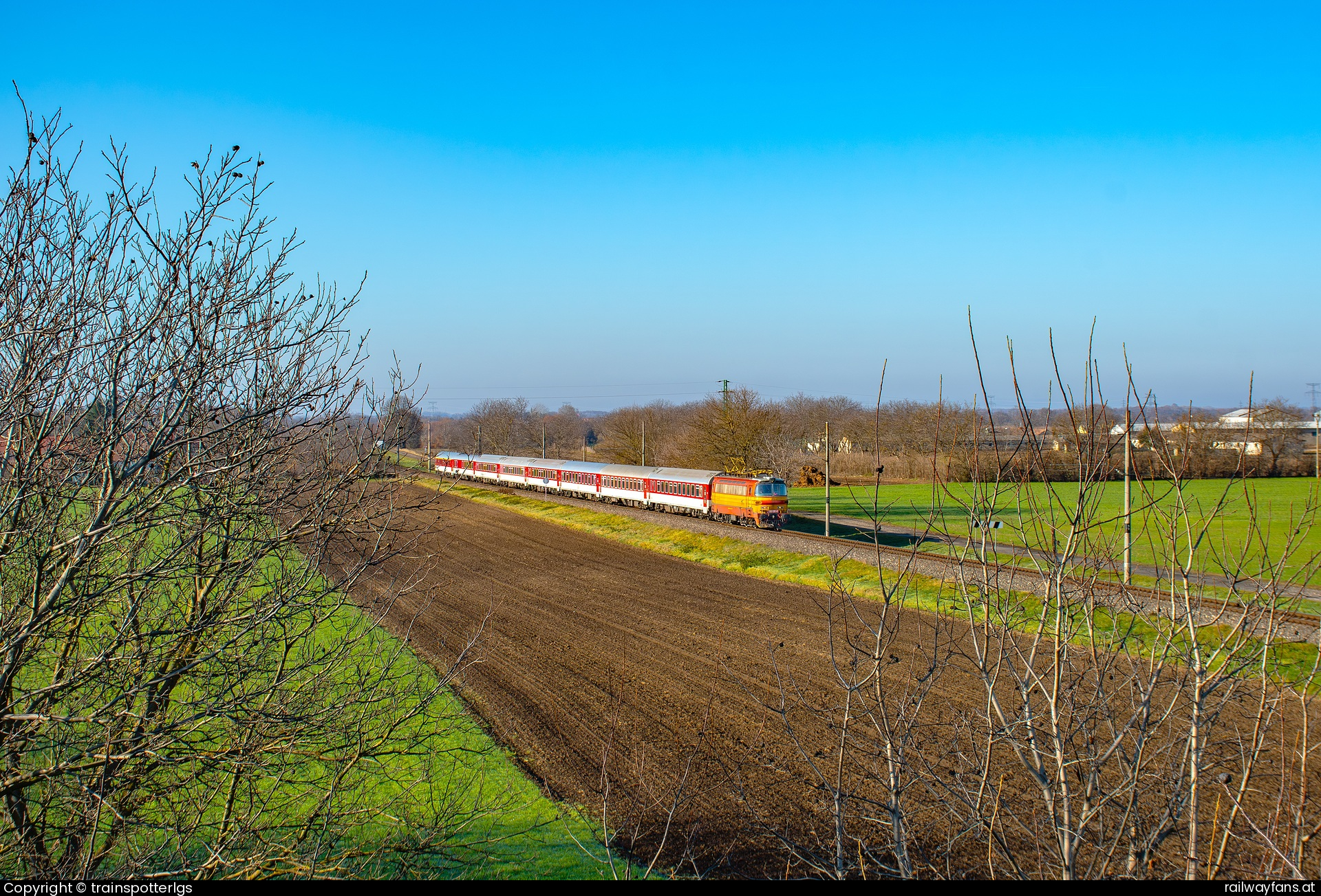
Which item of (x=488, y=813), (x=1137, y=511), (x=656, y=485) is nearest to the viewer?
(x=1137, y=511)

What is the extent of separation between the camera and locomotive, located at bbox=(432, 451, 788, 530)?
32.2 m

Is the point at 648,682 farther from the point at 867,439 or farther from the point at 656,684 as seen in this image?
the point at 867,439

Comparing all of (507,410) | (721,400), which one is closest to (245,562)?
(721,400)

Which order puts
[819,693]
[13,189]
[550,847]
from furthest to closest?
[819,693] → [550,847] → [13,189]

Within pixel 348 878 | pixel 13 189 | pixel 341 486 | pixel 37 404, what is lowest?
pixel 348 878

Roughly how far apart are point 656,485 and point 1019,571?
66.7 feet

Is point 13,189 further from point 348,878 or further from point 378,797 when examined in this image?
point 378,797

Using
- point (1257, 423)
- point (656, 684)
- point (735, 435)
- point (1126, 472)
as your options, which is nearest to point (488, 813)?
point (656, 684)

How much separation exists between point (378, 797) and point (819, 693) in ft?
26.9

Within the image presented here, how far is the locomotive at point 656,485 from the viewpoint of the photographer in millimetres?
32219

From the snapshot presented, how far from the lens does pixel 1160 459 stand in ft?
→ 13.4

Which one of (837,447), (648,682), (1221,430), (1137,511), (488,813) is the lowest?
(488,813)

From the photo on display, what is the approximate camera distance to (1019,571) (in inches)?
866

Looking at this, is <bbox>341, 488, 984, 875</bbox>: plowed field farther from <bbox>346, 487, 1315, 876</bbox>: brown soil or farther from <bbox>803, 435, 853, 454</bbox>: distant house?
<bbox>803, 435, 853, 454</bbox>: distant house
